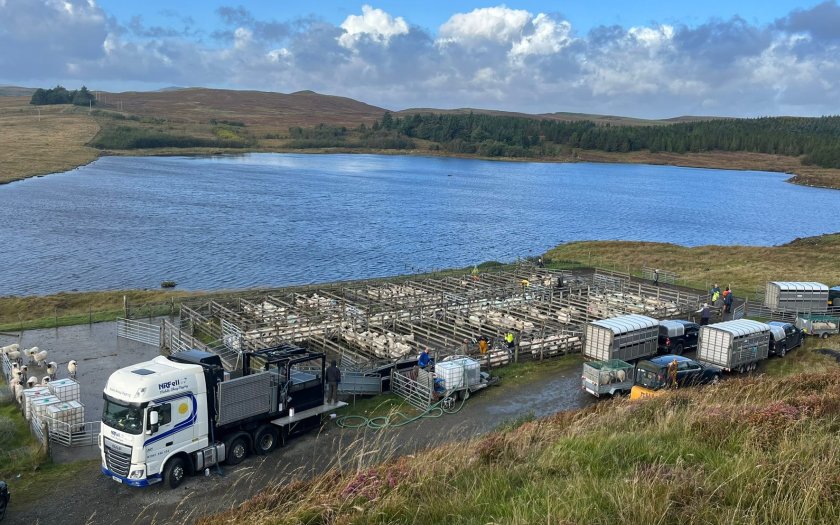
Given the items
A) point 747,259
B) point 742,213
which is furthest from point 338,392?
point 742,213

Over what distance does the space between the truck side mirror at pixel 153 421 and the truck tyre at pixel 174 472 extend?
1.10 meters

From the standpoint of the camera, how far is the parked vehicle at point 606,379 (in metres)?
23.4

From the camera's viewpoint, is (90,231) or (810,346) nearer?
(810,346)

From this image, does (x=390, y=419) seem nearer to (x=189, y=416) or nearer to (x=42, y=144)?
(x=189, y=416)

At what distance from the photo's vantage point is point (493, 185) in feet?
476

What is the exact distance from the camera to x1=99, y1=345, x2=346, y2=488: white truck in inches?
627

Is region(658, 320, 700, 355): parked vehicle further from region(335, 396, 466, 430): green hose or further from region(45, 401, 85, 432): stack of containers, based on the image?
region(45, 401, 85, 432): stack of containers

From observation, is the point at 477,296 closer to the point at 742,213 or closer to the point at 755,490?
the point at 755,490

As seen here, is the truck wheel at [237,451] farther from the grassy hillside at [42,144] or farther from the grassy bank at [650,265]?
the grassy hillside at [42,144]

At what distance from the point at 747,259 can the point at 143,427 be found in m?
Result: 59.3

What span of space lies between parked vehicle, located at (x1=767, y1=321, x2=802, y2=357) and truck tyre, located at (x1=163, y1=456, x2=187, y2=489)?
25099 millimetres

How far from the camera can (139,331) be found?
103ft

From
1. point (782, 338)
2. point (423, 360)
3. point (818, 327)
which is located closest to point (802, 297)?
point (818, 327)

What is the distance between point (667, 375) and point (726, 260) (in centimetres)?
4386
